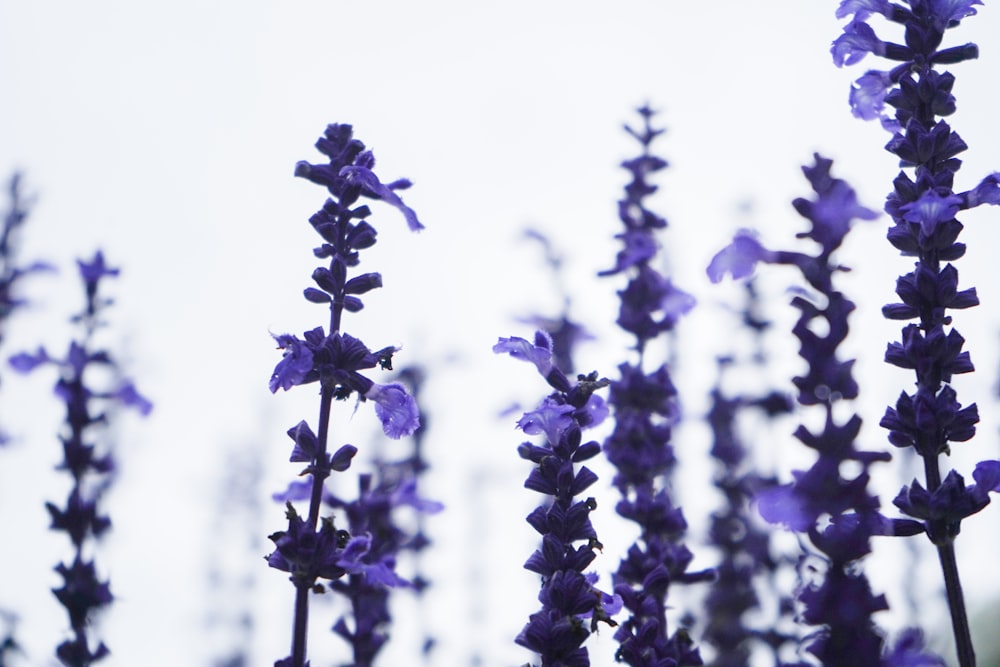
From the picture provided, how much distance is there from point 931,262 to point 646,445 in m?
2.00

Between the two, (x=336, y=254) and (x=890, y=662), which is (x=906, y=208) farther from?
(x=336, y=254)

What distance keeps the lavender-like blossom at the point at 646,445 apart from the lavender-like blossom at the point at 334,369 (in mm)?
1188

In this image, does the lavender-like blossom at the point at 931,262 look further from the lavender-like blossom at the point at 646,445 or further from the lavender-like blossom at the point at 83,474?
the lavender-like blossom at the point at 83,474

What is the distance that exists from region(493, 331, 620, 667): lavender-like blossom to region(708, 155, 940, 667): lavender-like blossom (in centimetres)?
83

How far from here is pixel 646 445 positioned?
226 inches

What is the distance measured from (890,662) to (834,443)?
90 centimetres

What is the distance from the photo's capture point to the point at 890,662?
13.0ft

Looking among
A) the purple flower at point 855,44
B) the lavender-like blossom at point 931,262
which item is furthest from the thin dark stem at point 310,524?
the purple flower at point 855,44

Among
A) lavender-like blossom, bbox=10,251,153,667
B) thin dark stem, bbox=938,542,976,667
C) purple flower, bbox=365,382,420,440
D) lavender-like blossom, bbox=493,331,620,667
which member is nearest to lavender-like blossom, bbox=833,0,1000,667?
thin dark stem, bbox=938,542,976,667

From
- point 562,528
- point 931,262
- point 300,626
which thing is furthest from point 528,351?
point 931,262

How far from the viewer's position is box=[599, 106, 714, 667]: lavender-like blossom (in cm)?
446

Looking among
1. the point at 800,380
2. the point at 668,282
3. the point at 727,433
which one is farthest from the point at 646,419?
the point at 727,433

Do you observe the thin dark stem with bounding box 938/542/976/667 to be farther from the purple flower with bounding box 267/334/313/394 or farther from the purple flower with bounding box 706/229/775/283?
the purple flower with bounding box 267/334/313/394

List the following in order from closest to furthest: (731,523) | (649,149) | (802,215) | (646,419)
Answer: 1. (802,215)
2. (646,419)
3. (649,149)
4. (731,523)
